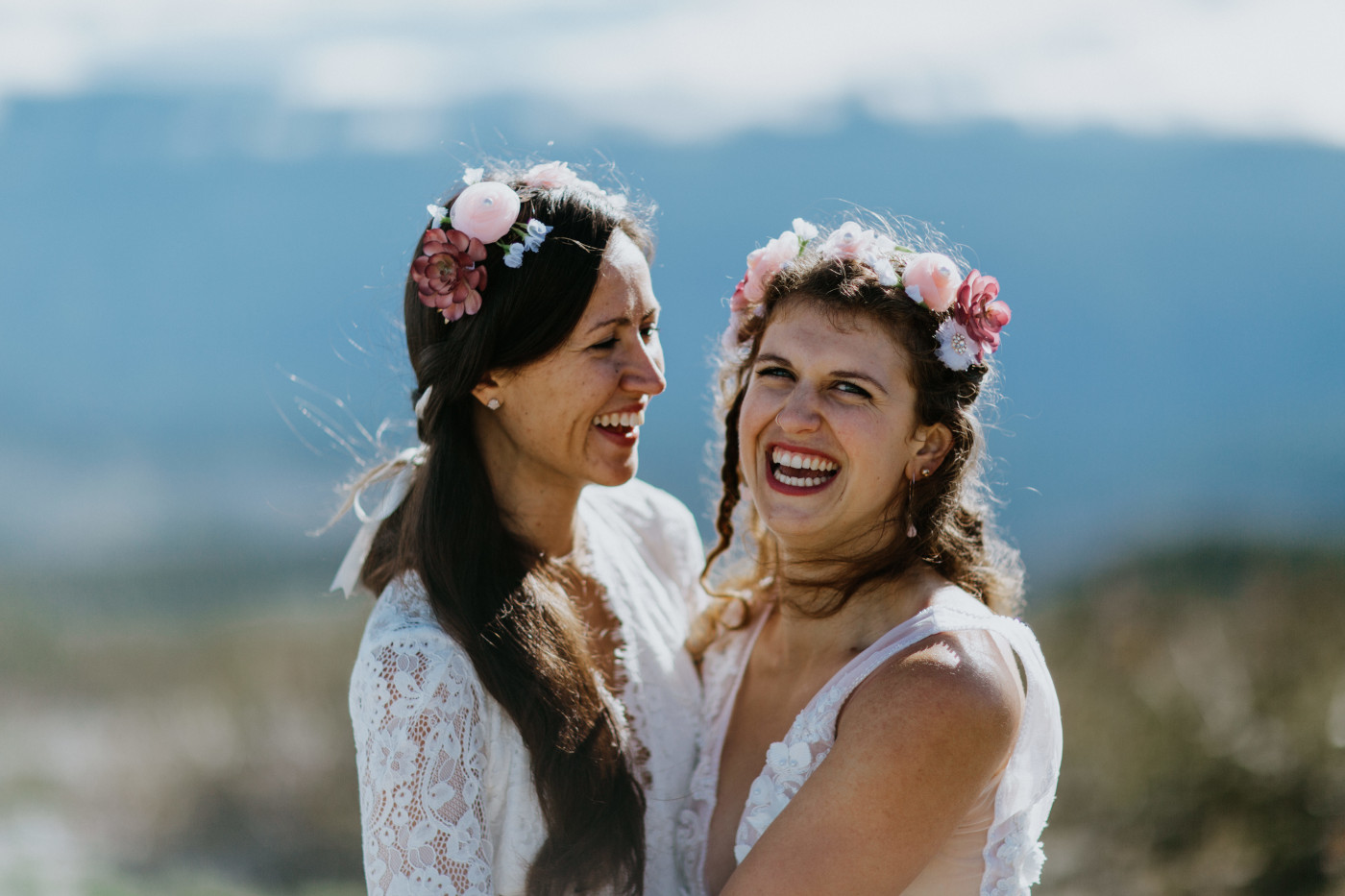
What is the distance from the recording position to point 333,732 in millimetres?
7039

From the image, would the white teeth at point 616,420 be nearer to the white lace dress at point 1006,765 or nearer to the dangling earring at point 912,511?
the dangling earring at point 912,511

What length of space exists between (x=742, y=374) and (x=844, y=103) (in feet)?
21.6

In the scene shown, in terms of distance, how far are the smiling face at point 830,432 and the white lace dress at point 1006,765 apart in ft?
0.98

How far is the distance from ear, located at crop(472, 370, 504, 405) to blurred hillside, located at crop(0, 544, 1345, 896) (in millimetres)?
4537

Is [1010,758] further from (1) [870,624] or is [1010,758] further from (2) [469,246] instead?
(2) [469,246]

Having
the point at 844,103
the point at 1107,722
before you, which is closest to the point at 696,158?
the point at 844,103

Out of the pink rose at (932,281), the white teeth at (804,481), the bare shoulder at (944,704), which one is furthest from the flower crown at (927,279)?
the bare shoulder at (944,704)

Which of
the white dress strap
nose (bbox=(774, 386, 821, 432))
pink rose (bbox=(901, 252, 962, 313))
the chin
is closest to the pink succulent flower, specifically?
the chin

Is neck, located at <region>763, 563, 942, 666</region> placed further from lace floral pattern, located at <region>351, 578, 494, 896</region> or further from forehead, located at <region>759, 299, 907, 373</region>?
lace floral pattern, located at <region>351, 578, 494, 896</region>

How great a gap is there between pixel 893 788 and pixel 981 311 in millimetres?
1117

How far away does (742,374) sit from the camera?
117 inches

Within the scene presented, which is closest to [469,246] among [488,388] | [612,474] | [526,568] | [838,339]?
[488,388]

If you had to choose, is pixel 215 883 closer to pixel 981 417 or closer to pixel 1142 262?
pixel 981 417

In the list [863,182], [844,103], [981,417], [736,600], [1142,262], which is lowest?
[736,600]
